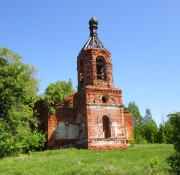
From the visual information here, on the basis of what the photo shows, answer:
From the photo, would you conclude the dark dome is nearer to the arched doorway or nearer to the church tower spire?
the church tower spire

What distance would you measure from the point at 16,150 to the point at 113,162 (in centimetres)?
797

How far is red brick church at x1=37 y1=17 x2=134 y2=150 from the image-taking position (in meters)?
21.7

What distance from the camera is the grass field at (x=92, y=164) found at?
1338 cm

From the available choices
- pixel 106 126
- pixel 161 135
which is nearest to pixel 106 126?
pixel 106 126

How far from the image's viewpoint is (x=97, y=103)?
73.2 ft

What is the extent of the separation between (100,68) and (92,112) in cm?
436

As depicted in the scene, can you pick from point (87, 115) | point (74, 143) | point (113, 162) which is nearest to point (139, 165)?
point (113, 162)

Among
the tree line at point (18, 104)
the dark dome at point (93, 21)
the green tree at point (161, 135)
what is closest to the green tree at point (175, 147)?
the tree line at point (18, 104)

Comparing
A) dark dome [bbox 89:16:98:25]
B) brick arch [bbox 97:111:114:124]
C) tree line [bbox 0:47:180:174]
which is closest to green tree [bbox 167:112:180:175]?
tree line [bbox 0:47:180:174]

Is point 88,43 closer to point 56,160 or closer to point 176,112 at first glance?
point 56,160

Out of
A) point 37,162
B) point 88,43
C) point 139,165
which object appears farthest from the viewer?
point 88,43

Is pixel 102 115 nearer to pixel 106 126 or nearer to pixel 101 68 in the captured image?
pixel 106 126

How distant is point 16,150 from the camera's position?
20281 millimetres

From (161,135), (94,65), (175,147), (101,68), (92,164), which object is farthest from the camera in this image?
(161,135)
